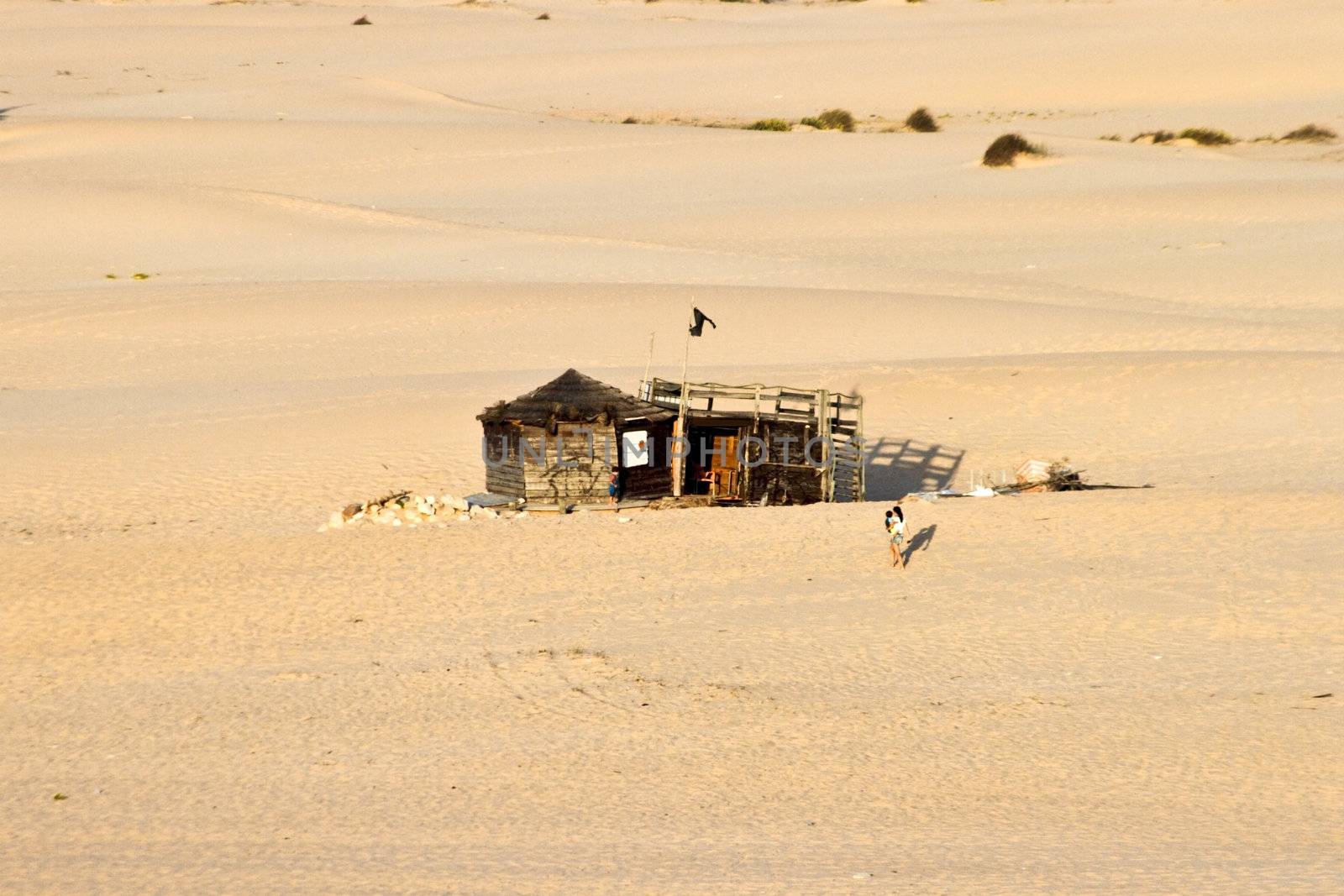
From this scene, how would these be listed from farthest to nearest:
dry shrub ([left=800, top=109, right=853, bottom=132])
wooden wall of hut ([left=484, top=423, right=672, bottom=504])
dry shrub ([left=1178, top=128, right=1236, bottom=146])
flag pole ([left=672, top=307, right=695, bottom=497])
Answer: dry shrub ([left=800, top=109, right=853, bottom=132]) → dry shrub ([left=1178, top=128, right=1236, bottom=146]) → flag pole ([left=672, top=307, right=695, bottom=497]) → wooden wall of hut ([left=484, top=423, right=672, bottom=504])

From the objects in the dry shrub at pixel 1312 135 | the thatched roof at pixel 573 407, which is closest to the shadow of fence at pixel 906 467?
the thatched roof at pixel 573 407

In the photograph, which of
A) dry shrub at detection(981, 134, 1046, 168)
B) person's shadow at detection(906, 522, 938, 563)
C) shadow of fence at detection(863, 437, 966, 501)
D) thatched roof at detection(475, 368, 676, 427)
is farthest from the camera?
dry shrub at detection(981, 134, 1046, 168)

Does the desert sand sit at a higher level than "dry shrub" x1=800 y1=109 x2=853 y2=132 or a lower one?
lower

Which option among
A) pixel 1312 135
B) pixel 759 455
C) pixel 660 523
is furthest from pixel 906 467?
pixel 1312 135

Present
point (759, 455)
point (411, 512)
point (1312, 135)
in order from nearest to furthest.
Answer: point (411, 512), point (759, 455), point (1312, 135)

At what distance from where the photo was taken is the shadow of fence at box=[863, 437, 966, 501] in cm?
2250

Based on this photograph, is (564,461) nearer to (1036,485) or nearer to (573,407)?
(573,407)

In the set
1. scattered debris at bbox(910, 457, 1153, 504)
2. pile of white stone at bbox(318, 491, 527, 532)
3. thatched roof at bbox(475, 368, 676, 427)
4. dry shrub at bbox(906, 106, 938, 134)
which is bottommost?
pile of white stone at bbox(318, 491, 527, 532)

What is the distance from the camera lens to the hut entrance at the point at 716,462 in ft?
67.6

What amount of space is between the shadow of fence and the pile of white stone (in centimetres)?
551

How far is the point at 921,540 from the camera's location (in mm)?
18266

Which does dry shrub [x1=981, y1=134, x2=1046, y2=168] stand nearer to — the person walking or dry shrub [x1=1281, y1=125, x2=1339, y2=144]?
dry shrub [x1=1281, y1=125, x2=1339, y2=144]

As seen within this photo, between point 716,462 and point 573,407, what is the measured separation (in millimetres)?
2142

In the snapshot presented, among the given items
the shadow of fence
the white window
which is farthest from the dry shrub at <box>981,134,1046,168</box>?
the white window
